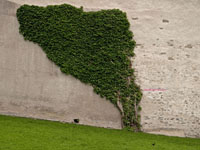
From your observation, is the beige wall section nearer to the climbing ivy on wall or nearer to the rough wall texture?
the rough wall texture

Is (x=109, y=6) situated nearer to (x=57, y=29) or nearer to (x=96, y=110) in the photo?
(x=57, y=29)

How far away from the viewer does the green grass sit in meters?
5.78

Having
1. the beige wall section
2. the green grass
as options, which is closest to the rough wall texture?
the beige wall section

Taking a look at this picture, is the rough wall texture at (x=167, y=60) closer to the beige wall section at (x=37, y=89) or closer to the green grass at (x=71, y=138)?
the beige wall section at (x=37, y=89)

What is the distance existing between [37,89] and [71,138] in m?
2.29

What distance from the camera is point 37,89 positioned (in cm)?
809

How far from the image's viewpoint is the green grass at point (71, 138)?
5.78 m

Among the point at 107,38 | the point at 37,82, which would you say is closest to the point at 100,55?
the point at 107,38

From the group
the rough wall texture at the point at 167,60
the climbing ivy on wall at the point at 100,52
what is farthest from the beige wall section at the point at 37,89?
the climbing ivy on wall at the point at 100,52

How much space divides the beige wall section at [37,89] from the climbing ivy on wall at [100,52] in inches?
11.3

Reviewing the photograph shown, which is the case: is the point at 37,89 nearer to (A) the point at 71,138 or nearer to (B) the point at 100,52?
(B) the point at 100,52

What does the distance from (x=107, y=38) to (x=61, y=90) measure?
78.8 inches

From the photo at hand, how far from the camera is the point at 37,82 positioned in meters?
8.10

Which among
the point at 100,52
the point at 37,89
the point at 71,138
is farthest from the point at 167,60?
the point at 37,89
